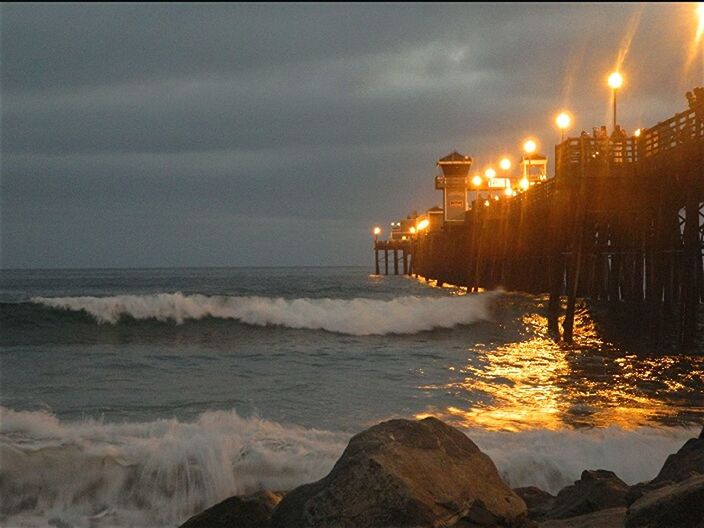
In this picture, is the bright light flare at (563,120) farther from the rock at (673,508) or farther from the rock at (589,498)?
the rock at (673,508)

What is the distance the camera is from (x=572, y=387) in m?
15.0

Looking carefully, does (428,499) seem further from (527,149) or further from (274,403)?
(527,149)

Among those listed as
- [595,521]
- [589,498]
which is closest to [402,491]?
[595,521]

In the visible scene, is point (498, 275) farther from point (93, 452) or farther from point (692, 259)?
point (93, 452)

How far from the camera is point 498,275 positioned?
1972 inches

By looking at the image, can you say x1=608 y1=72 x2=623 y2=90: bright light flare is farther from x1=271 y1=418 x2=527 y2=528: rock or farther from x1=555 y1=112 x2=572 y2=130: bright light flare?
x1=271 y1=418 x2=527 y2=528: rock

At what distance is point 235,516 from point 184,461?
2.41 meters

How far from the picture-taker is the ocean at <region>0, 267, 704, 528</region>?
8195mm

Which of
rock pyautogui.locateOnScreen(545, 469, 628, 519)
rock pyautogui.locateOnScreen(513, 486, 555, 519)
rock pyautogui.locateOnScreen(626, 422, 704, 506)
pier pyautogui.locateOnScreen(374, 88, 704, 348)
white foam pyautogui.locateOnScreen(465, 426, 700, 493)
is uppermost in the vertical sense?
pier pyautogui.locateOnScreen(374, 88, 704, 348)

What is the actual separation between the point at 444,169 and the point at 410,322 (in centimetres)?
3568

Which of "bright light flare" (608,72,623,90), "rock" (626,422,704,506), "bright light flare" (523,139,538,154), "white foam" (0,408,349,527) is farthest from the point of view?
"bright light flare" (523,139,538,154)

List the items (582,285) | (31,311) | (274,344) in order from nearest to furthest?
1. (274,344)
2. (31,311)
3. (582,285)

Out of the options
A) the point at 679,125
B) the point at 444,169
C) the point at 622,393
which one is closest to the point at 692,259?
the point at 679,125

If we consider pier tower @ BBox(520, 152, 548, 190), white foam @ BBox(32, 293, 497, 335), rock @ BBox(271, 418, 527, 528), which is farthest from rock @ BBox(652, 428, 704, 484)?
pier tower @ BBox(520, 152, 548, 190)
